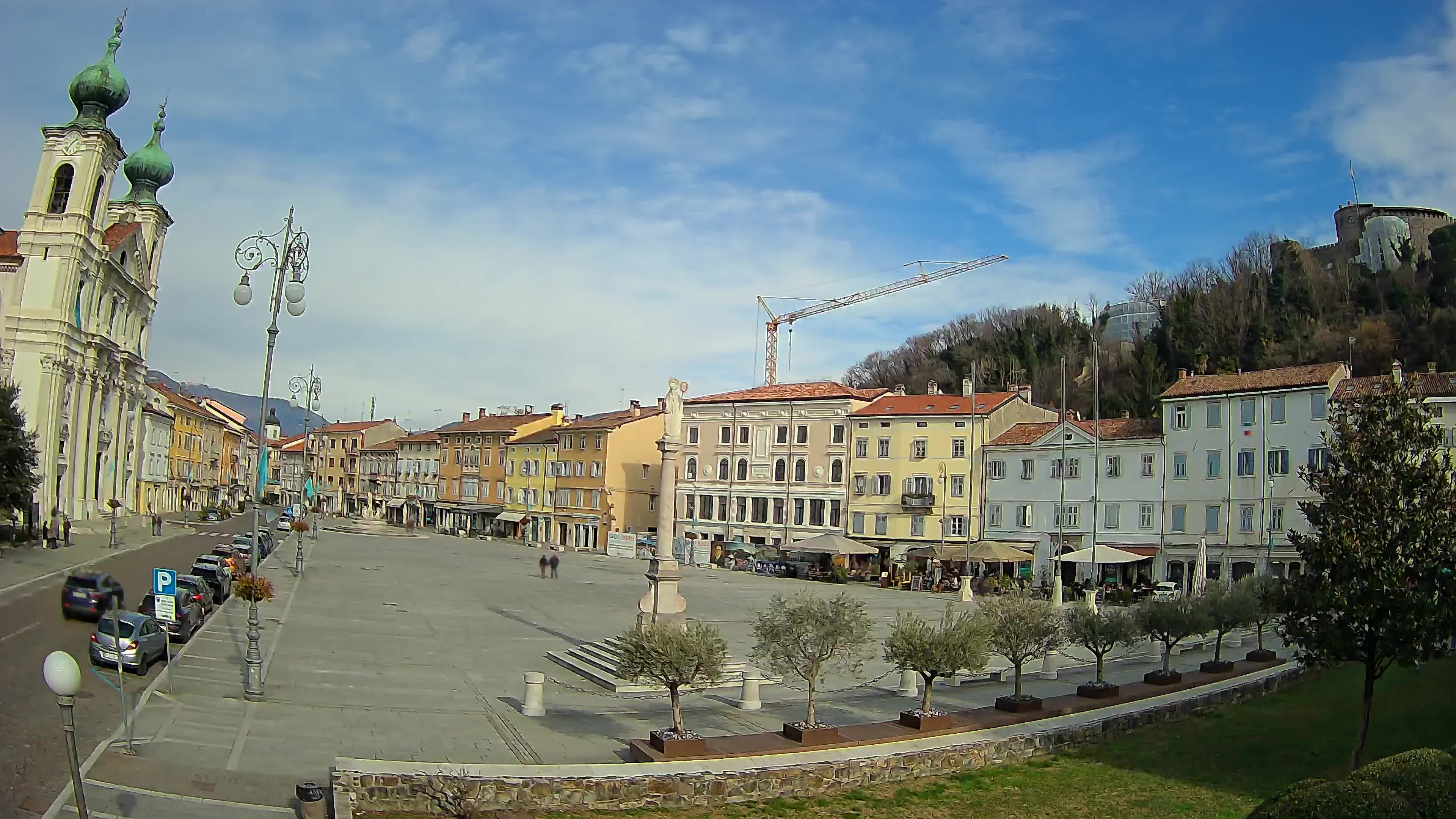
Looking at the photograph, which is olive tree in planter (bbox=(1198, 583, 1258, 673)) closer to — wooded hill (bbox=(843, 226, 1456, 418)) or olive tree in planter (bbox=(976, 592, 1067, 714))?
olive tree in planter (bbox=(976, 592, 1067, 714))

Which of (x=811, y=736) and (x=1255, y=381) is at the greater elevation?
(x=1255, y=381)

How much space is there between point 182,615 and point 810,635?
57.8 feet

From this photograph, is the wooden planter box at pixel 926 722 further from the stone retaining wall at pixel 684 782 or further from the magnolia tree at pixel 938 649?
the stone retaining wall at pixel 684 782

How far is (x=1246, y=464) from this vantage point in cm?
5138

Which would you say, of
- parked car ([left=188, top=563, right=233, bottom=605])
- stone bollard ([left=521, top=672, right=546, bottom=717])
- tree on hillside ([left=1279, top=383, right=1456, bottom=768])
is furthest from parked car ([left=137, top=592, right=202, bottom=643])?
tree on hillside ([left=1279, top=383, right=1456, bottom=768])

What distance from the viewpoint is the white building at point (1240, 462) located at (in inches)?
1937

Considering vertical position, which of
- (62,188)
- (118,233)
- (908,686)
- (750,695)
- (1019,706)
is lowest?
(908,686)

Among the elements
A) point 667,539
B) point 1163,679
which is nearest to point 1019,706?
point 1163,679

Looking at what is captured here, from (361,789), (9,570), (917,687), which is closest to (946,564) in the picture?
(917,687)

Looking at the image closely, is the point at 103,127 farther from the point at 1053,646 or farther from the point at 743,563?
the point at 1053,646

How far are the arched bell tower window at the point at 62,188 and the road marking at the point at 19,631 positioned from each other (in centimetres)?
4514

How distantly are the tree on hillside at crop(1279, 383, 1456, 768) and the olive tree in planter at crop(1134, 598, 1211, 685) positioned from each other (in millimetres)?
6912

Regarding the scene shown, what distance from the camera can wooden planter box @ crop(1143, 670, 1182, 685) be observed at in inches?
881

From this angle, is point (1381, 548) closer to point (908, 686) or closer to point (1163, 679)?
point (1163, 679)
